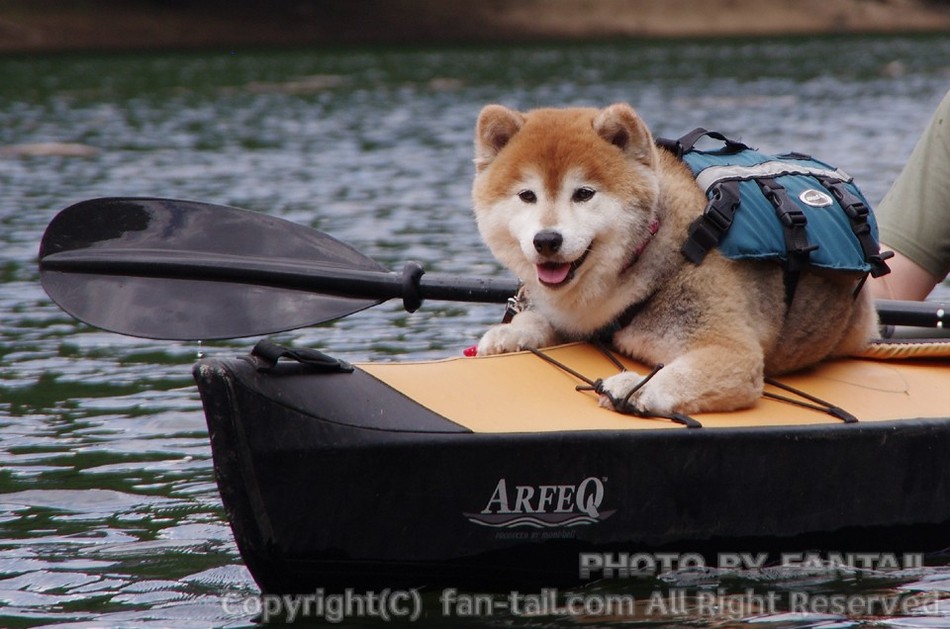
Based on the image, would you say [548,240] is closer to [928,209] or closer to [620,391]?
[620,391]

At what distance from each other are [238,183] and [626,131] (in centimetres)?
1225

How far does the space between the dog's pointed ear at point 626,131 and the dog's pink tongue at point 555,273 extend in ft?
1.51

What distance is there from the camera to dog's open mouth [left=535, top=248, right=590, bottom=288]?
4.83 metres

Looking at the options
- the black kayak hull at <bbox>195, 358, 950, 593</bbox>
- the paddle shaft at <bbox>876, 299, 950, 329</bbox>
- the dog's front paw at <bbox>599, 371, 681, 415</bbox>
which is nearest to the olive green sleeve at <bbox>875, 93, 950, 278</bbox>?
the paddle shaft at <bbox>876, 299, 950, 329</bbox>

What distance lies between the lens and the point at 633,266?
195 inches

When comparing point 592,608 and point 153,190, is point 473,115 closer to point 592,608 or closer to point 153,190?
point 153,190

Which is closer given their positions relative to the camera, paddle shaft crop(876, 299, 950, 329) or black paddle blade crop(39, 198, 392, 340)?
black paddle blade crop(39, 198, 392, 340)

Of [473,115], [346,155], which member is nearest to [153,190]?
[346,155]

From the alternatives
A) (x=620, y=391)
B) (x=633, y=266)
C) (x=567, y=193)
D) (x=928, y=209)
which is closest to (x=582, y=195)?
(x=567, y=193)

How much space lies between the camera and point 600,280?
4930 millimetres

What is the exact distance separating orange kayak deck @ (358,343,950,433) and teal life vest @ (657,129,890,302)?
1.37 feet

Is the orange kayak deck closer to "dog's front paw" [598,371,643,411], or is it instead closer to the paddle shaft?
"dog's front paw" [598,371,643,411]

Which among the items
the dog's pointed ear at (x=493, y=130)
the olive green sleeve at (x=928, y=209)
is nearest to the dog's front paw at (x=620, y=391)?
the dog's pointed ear at (x=493, y=130)

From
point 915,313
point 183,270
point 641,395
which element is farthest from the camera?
point 915,313
